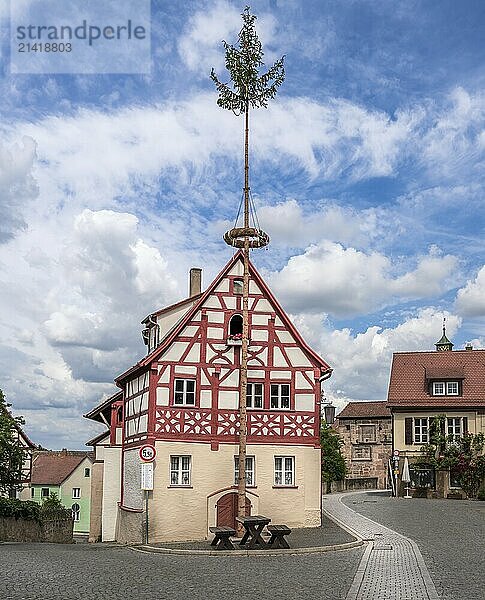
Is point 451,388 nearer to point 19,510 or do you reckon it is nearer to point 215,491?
point 19,510

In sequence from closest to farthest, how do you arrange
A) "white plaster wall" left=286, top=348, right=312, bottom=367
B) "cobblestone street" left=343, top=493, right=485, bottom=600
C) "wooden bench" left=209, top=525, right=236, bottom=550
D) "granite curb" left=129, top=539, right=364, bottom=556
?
1. "cobblestone street" left=343, top=493, right=485, bottom=600
2. "granite curb" left=129, top=539, right=364, bottom=556
3. "wooden bench" left=209, top=525, right=236, bottom=550
4. "white plaster wall" left=286, top=348, right=312, bottom=367

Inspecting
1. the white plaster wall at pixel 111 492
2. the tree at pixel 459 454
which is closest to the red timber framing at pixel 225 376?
the white plaster wall at pixel 111 492

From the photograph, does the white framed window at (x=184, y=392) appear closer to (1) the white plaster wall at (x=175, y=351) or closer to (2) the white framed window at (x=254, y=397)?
(1) the white plaster wall at (x=175, y=351)

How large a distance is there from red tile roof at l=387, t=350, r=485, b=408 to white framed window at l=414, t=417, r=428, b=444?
3.09ft

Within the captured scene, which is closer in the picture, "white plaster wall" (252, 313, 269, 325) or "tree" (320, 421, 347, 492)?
"white plaster wall" (252, 313, 269, 325)

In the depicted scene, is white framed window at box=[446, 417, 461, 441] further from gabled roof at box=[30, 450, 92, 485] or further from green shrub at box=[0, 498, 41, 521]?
gabled roof at box=[30, 450, 92, 485]

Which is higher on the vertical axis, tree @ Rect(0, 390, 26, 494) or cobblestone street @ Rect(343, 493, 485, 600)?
tree @ Rect(0, 390, 26, 494)

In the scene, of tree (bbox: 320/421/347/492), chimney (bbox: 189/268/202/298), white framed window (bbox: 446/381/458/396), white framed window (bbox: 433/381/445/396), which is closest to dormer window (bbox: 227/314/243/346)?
chimney (bbox: 189/268/202/298)

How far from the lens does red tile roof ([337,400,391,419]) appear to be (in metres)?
85.4

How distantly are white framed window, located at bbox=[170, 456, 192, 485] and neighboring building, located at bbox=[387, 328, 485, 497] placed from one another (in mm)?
23060

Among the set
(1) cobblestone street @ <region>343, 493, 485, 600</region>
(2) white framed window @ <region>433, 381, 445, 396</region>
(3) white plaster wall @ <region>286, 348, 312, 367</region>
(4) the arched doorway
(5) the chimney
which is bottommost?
(1) cobblestone street @ <region>343, 493, 485, 600</region>

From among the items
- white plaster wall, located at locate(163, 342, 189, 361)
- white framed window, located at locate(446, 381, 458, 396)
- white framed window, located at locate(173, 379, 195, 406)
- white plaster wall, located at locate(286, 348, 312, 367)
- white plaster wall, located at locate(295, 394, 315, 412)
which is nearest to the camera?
white framed window, located at locate(173, 379, 195, 406)

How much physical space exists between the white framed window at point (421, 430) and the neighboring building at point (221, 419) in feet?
66.3

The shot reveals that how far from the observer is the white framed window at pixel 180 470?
104 feet
